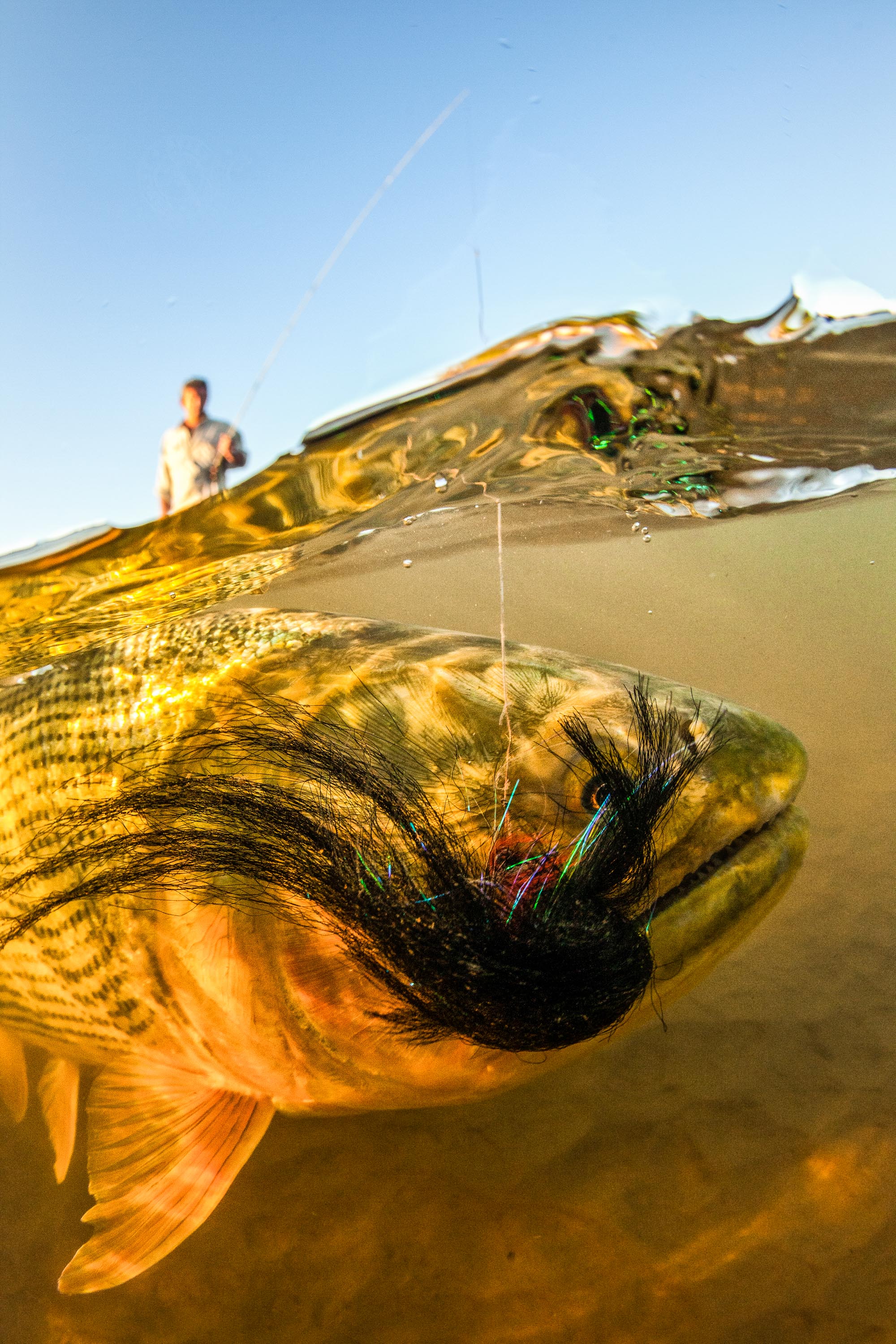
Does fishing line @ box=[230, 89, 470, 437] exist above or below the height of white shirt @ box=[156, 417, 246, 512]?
above

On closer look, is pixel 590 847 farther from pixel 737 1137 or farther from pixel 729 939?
pixel 737 1137

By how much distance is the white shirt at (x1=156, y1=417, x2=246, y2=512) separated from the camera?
339 cm

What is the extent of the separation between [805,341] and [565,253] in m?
1.78

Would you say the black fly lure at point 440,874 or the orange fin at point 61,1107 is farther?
the orange fin at point 61,1107

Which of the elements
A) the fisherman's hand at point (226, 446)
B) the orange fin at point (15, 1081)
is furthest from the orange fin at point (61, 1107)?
the fisherman's hand at point (226, 446)

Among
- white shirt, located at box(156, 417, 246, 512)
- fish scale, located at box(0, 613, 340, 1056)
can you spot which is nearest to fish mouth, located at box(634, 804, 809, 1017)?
fish scale, located at box(0, 613, 340, 1056)

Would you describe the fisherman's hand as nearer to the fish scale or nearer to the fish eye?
the fish scale

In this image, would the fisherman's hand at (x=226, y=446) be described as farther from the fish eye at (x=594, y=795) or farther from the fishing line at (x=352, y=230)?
the fish eye at (x=594, y=795)

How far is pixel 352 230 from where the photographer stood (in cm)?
296

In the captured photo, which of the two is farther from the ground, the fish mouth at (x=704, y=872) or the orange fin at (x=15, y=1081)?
the fish mouth at (x=704, y=872)

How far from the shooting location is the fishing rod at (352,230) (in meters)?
2.88

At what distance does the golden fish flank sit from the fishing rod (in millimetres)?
1028

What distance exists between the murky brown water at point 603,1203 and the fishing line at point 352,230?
3.36m

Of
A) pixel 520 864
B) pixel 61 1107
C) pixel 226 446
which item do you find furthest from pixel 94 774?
pixel 61 1107
